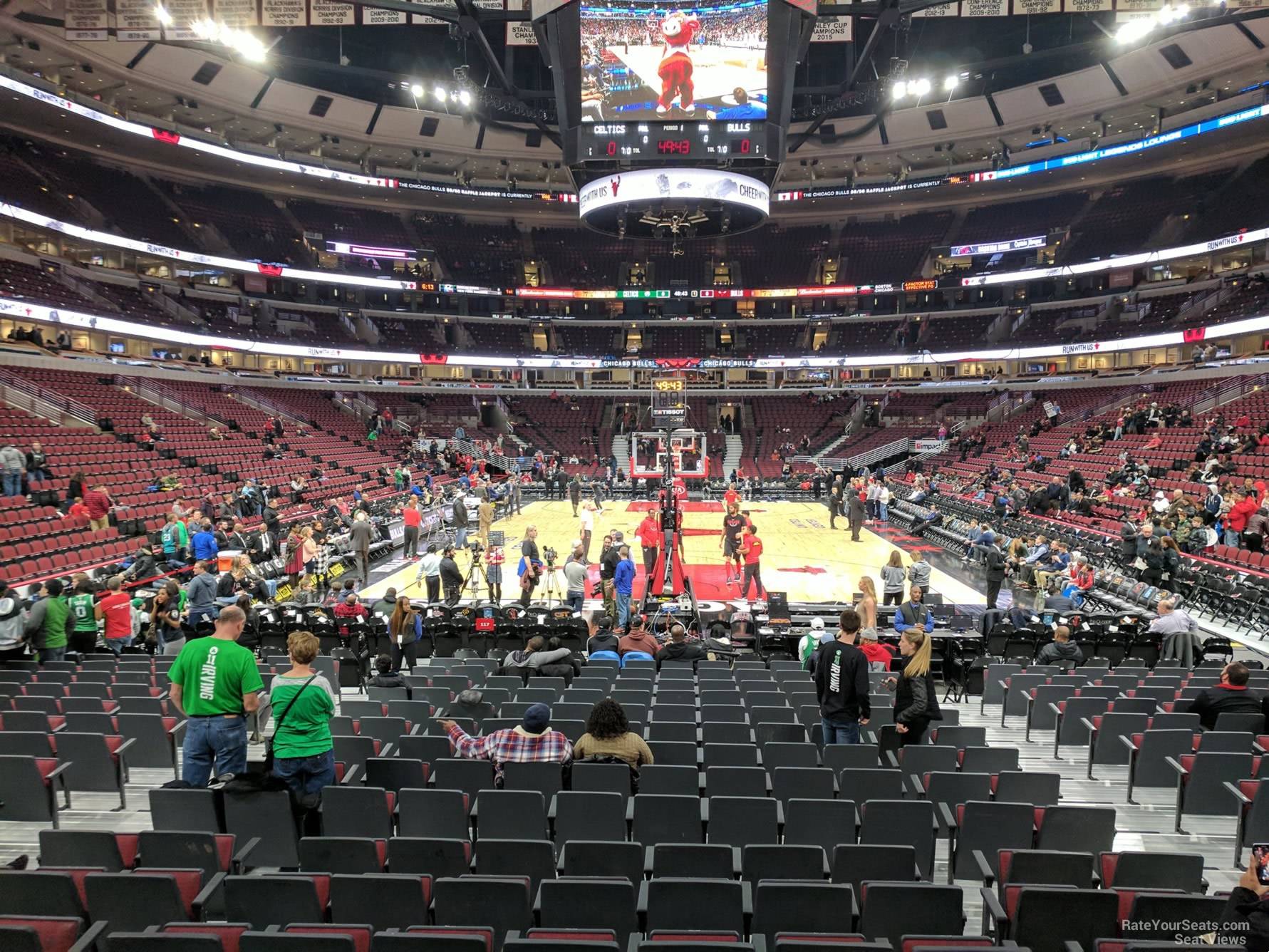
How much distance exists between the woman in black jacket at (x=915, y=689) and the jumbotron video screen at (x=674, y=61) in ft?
56.4

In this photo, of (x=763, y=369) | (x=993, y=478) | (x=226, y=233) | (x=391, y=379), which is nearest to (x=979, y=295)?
(x=763, y=369)

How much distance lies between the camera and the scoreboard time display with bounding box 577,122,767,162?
19.5 metres

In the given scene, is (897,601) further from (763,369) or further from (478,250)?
(478,250)

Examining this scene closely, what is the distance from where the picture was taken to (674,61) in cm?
1898

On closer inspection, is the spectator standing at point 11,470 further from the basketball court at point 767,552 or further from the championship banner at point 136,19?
the championship banner at point 136,19

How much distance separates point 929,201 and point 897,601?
1554 inches

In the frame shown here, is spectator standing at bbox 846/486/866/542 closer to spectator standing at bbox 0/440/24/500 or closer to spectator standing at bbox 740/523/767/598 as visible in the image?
spectator standing at bbox 740/523/767/598

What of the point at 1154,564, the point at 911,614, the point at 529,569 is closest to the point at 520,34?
the point at 529,569

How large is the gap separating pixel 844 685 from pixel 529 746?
2558 millimetres

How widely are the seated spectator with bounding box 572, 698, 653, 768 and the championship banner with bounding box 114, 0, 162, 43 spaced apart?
16149 millimetres

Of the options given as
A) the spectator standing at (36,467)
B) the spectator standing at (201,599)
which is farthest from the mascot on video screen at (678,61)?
the spectator standing at (36,467)

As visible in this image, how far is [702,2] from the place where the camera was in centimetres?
1859

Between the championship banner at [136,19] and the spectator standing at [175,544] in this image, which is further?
the spectator standing at [175,544]

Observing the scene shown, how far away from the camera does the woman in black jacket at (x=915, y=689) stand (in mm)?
5891
